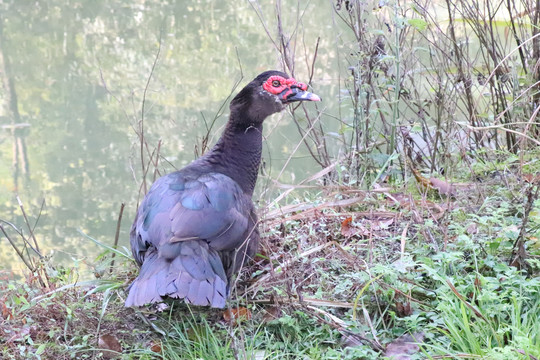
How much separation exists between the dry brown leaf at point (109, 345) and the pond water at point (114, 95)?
181 cm

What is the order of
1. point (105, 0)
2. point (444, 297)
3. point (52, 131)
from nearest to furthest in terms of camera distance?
point (444, 297) < point (52, 131) < point (105, 0)

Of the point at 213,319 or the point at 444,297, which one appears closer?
the point at 444,297

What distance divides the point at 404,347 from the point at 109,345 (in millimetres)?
1230

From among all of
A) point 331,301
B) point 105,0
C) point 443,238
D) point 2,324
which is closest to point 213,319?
point 331,301

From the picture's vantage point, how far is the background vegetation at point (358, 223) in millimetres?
2814

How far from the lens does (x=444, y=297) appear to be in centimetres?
273

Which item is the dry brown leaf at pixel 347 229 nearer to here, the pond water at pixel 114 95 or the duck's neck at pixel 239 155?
the duck's neck at pixel 239 155

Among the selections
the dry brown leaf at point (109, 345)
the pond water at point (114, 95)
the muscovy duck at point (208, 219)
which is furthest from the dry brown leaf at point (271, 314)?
the pond water at point (114, 95)

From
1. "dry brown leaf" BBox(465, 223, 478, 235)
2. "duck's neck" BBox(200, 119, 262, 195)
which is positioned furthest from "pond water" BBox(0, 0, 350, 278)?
"dry brown leaf" BBox(465, 223, 478, 235)

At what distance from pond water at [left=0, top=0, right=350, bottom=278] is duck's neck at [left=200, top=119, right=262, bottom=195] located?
0.69 meters

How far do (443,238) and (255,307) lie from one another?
94 centimetres

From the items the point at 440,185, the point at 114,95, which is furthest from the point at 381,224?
the point at 114,95

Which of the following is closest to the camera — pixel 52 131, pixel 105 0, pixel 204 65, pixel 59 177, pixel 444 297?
pixel 444 297

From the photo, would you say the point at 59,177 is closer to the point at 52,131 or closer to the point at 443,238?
the point at 52,131
